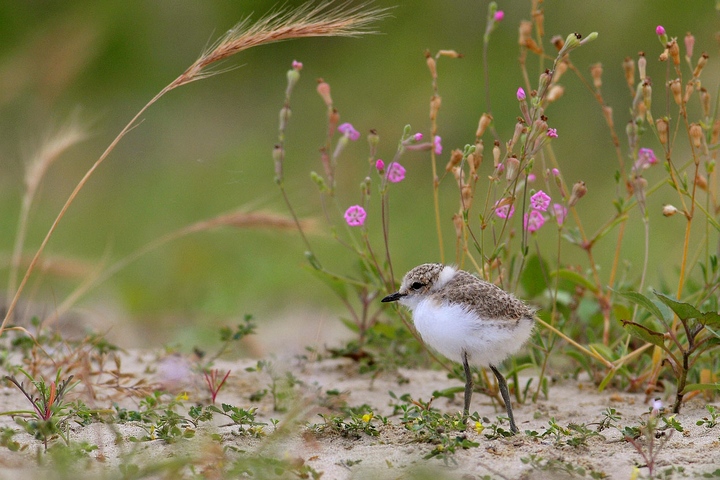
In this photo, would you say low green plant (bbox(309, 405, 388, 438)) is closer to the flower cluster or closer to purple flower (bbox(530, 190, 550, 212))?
the flower cluster

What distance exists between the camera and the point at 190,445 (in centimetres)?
311

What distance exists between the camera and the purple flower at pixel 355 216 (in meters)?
3.73

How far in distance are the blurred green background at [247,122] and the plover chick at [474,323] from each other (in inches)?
131

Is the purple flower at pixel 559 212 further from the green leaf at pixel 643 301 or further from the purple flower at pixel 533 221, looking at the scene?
the green leaf at pixel 643 301

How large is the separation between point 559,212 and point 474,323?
2.71 feet

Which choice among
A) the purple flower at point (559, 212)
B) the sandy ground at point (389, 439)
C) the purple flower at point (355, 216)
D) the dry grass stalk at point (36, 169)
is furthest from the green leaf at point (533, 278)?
the dry grass stalk at point (36, 169)

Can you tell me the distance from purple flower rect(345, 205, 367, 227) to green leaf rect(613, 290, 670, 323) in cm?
108

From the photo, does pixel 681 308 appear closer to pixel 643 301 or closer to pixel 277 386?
pixel 643 301

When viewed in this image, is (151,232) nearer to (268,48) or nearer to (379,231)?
(379,231)

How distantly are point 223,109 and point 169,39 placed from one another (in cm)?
99

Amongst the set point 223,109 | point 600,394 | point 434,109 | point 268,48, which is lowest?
point 600,394

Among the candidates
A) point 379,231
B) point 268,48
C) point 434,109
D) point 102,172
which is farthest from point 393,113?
point 434,109

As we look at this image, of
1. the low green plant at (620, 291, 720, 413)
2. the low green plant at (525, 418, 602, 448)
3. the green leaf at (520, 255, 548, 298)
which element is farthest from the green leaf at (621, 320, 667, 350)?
the green leaf at (520, 255, 548, 298)

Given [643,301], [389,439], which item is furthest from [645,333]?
[389,439]
